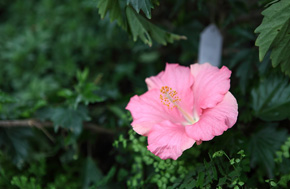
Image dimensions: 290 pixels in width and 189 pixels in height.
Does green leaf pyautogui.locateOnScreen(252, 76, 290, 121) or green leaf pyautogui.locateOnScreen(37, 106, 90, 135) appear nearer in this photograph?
green leaf pyautogui.locateOnScreen(252, 76, 290, 121)

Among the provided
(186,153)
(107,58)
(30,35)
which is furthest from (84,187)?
(30,35)

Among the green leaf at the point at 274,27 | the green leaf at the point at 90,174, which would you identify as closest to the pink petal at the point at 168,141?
the green leaf at the point at 274,27

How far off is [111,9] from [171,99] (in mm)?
351

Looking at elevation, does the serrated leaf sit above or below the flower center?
below

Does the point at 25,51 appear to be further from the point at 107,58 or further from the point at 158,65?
the point at 158,65

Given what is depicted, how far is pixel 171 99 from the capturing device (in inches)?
35.5

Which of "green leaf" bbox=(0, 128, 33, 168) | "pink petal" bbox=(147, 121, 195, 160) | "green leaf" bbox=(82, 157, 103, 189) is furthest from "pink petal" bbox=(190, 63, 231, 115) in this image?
"green leaf" bbox=(0, 128, 33, 168)

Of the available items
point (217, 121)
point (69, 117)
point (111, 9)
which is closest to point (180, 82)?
point (217, 121)

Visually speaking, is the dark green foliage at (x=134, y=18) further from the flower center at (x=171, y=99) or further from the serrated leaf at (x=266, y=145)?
the serrated leaf at (x=266, y=145)

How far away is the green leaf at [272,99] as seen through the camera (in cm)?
101

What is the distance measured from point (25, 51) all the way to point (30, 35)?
5.2 inches

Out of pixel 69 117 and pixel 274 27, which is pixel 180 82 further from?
pixel 69 117

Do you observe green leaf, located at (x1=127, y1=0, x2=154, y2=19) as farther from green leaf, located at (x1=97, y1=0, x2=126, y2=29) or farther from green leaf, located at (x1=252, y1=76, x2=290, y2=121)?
green leaf, located at (x1=252, y1=76, x2=290, y2=121)

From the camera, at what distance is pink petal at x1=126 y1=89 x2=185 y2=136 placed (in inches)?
33.9
